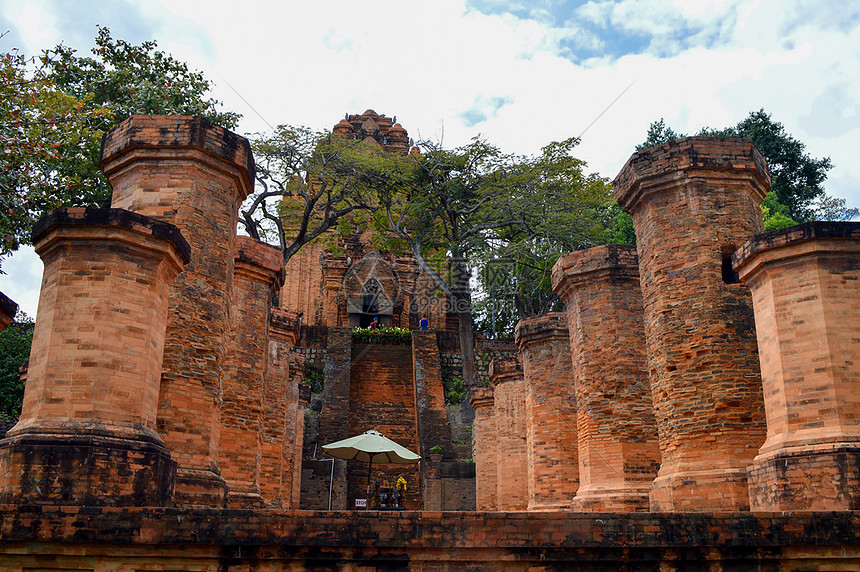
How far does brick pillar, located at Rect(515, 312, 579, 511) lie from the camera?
13891 mm

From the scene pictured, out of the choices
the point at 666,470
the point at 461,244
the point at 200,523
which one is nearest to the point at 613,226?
the point at 461,244

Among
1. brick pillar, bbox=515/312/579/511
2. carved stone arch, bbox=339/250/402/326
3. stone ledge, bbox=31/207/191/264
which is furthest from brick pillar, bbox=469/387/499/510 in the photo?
carved stone arch, bbox=339/250/402/326

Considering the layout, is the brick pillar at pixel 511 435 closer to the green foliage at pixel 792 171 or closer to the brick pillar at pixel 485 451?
the brick pillar at pixel 485 451

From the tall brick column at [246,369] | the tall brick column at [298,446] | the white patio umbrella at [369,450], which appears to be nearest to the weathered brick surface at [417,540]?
the tall brick column at [246,369]

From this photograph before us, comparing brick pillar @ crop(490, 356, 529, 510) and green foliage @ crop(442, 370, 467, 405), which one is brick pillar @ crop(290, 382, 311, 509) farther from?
green foliage @ crop(442, 370, 467, 405)

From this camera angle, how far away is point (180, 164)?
8.80 metres

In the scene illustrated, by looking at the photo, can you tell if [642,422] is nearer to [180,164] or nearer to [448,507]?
[180,164]

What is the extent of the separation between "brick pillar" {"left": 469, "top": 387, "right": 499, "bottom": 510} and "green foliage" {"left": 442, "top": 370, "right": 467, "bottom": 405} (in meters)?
7.49

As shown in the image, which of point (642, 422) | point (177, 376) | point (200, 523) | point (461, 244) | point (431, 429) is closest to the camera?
point (200, 523)

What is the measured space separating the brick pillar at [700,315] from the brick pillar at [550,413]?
15.3ft

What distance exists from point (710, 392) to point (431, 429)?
15.7m

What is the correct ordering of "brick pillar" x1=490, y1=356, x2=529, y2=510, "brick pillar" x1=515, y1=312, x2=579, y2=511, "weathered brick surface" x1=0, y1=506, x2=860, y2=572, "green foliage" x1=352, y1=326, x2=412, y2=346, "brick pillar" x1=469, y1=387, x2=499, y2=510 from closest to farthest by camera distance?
1. "weathered brick surface" x1=0, y1=506, x2=860, y2=572
2. "brick pillar" x1=515, y1=312, x2=579, y2=511
3. "brick pillar" x1=490, y1=356, x2=529, y2=510
4. "brick pillar" x1=469, y1=387, x2=499, y2=510
5. "green foliage" x1=352, y1=326, x2=412, y2=346

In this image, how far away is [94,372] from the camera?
649 cm

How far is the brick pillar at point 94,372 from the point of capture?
19.8 feet
